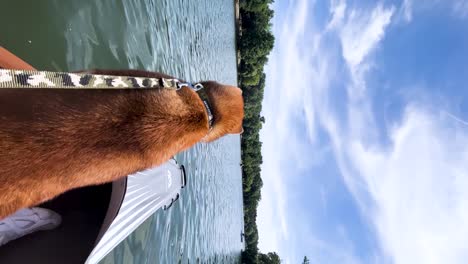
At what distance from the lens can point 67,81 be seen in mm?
2223

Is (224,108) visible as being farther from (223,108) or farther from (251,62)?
(251,62)

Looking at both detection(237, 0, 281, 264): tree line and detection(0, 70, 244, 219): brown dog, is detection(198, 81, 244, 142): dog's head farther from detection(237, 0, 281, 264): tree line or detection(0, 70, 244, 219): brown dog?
detection(237, 0, 281, 264): tree line

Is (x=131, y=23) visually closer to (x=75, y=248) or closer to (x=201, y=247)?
(x=75, y=248)

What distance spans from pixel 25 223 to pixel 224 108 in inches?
109

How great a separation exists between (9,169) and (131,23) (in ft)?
27.8

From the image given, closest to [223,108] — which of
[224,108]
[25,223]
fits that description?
[224,108]

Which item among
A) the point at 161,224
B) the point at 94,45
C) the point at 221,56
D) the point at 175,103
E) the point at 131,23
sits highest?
the point at 221,56

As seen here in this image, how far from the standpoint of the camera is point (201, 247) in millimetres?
14781

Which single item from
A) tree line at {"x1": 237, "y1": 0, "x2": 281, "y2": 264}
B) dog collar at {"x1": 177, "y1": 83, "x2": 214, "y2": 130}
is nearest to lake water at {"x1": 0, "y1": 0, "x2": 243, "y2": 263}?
dog collar at {"x1": 177, "y1": 83, "x2": 214, "y2": 130}

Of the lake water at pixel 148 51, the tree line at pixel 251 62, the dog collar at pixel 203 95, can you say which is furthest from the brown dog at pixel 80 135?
the tree line at pixel 251 62

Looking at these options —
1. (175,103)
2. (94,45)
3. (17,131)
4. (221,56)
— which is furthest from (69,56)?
(221,56)

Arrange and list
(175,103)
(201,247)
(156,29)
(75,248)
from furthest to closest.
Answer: (201,247) → (156,29) → (75,248) → (175,103)

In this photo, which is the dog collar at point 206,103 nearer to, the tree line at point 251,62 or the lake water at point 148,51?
the lake water at point 148,51

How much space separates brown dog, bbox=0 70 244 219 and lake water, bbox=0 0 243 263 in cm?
389
